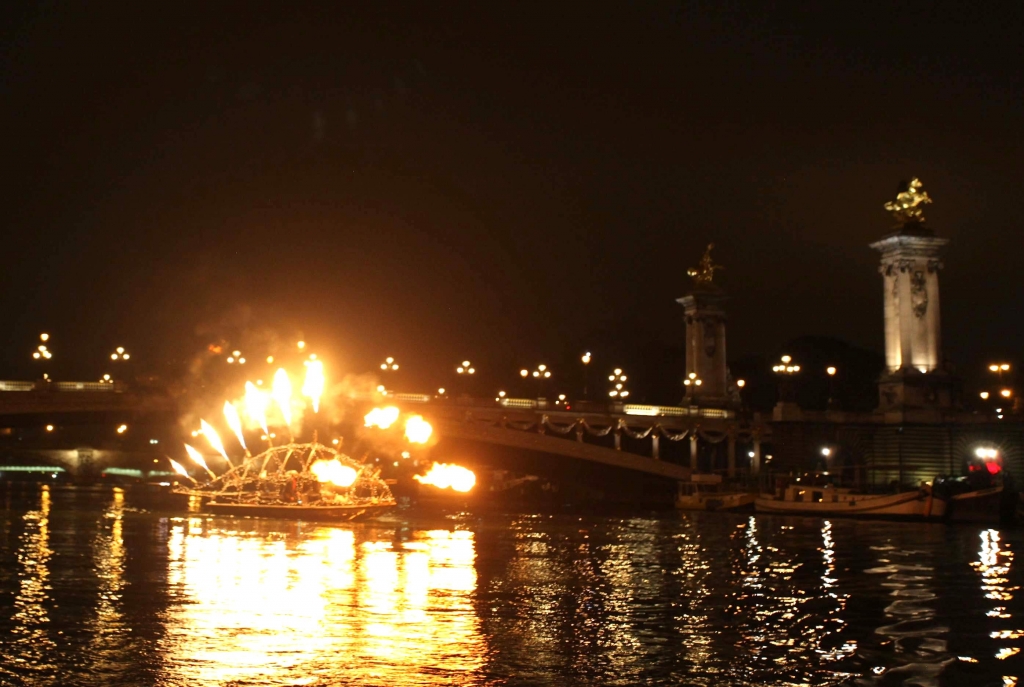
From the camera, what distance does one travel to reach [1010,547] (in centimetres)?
4722

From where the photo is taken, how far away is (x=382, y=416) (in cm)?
7044

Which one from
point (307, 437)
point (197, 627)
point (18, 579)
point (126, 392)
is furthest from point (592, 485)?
point (197, 627)

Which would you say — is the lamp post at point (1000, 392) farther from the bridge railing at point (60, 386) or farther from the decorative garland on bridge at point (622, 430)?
the bridge railing at point (60, 386)

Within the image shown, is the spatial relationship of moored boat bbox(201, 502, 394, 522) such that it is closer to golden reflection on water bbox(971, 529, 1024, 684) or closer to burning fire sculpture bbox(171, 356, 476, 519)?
burning fire sculpture bbox(171, 356, 476, 519)

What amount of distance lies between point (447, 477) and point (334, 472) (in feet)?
156

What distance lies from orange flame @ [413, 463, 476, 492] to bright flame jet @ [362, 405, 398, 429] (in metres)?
25.7

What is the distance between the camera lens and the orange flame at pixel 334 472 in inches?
2231

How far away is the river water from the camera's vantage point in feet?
65.6

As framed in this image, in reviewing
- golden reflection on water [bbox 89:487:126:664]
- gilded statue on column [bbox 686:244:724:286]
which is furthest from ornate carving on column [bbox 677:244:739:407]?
golden reflection on water [bbox 89:487:126:664]

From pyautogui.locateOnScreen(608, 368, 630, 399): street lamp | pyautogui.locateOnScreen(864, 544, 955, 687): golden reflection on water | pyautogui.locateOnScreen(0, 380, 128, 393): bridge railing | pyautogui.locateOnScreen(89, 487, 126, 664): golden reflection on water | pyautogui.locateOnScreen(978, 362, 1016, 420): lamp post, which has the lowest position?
pyautogui.locateOnScreen(864, 544, 955, 687): golden reflection on water

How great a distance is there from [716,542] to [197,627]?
29.1 m

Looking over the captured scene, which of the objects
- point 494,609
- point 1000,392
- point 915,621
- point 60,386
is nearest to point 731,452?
point 1000,392

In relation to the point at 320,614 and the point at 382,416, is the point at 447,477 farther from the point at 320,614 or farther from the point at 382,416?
the point at 320,614

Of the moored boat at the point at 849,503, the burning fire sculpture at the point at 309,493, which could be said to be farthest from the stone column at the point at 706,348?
the burning fire sculpture at the point at 309,493
